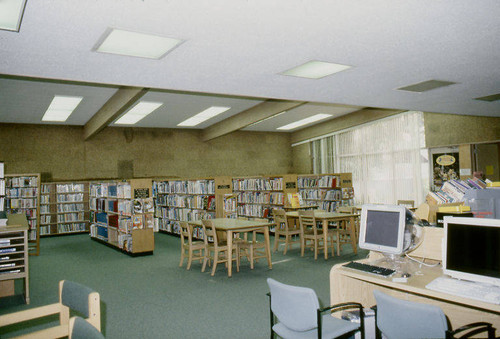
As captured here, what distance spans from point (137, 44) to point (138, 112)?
7299 millimetres

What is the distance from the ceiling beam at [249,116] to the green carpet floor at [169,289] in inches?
146

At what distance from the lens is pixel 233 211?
8148 millimetres

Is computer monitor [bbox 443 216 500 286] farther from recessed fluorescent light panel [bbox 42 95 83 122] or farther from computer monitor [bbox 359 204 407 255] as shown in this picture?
recessed fluorescent light panel [bbox 42 95 83 122]

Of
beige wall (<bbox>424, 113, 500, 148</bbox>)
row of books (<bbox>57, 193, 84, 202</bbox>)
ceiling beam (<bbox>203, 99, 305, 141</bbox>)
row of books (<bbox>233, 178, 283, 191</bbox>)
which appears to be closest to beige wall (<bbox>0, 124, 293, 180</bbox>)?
row of books (<bbox>57, 193, 84, 202</bbox>)

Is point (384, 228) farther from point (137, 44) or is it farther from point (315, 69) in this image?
point (137, 44)

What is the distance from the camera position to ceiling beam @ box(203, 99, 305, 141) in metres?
9.51

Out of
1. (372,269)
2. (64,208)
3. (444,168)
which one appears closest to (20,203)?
(64,208)

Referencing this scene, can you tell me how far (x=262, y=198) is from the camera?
1045 centimetres

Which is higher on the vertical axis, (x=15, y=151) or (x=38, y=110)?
(x=38, y=110)

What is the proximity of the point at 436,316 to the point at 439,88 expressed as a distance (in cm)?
469

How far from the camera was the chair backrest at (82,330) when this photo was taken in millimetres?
1700

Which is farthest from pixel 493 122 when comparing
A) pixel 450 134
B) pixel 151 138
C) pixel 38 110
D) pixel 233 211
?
pixel 38 110

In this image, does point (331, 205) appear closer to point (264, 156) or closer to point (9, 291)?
point (264, 156)

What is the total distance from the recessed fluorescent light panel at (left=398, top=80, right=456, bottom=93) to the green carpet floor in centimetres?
318
